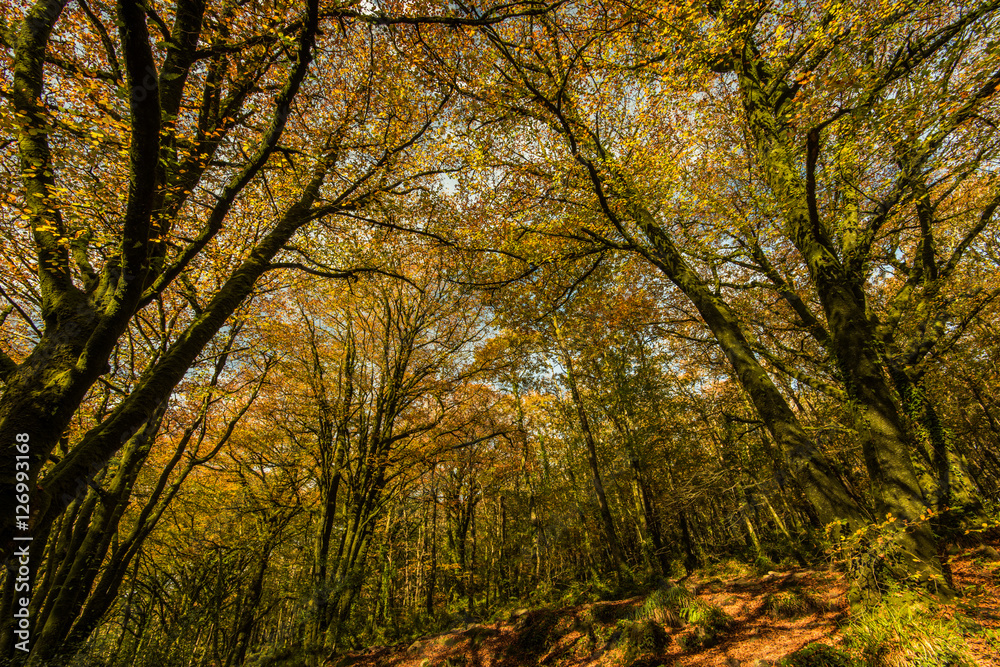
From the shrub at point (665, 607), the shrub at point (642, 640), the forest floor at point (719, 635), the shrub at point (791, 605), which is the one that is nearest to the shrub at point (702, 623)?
the forest floor at point (719, 635)

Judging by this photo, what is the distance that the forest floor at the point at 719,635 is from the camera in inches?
150

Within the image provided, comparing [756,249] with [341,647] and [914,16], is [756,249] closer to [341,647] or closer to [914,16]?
[914,16]

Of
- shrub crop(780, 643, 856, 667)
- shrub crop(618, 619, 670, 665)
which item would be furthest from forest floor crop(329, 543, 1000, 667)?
shrub crop(780, 643, 856, 667)

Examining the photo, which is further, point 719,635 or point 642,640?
point 719,635

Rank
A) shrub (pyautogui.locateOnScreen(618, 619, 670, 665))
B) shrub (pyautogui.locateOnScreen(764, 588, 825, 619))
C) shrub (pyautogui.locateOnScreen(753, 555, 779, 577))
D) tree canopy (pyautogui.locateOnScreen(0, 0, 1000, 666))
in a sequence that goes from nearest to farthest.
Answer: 1. tree canopy (pyautogui.locateOnScreen(0, 0, 1000, 666))
2. shrub (pyautogui.locateOnScreen(618, 619, 670, 665))
3. shrub (pyautogui.locateOnScreen(764, 588, 825, 619))
4. shrub (pyautogui.locateOnScreen(753, 555, 779, 577))

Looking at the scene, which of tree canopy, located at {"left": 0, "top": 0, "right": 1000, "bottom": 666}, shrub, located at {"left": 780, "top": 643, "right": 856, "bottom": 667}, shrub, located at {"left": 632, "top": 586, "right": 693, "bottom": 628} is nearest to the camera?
tree canopy, located at {"left": 0, "top": 0, "right": 1000, "bottom": 666}

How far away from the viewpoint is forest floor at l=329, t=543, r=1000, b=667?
382 cm

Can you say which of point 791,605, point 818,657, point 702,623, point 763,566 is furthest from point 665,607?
point 763,566

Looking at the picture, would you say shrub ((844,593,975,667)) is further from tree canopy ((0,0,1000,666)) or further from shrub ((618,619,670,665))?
shrub ((618,619,670,665))

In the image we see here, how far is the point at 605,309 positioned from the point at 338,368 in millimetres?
8127

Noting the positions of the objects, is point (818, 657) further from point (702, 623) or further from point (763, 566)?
point (763, 566)

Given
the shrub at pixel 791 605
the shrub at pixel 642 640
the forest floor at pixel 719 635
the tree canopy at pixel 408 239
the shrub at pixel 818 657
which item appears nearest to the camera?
the tree canopy at pixel 408 239

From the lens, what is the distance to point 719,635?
5539 mm

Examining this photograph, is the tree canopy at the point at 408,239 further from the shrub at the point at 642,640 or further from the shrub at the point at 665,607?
the shrub at the point at 642,640
